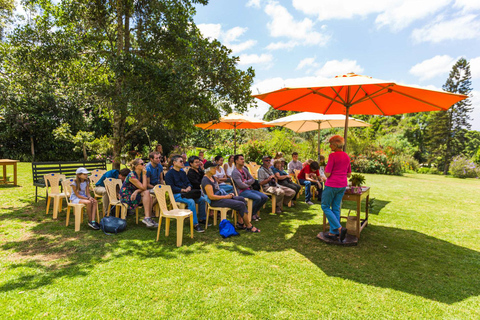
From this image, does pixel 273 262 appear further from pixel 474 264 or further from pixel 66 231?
pixel 66 231

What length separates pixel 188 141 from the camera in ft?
73.6

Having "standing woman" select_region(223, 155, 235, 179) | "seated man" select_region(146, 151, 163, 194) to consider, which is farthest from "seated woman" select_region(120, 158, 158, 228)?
"standing woman" select_region(223, 155, 235, 179)

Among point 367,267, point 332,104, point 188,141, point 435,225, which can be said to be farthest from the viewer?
point 188,141

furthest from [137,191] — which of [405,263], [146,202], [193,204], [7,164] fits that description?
[7,164]

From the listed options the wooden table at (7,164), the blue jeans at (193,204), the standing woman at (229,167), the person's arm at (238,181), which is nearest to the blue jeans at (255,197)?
the person's arm at (238,181)

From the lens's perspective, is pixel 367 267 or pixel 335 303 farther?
pixel 367 267

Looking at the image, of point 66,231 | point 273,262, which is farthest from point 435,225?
point 66,231

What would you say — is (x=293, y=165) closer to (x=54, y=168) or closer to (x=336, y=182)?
(x=336, y=182)

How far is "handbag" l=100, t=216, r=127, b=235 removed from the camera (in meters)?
4.82

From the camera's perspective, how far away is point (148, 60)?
21.9 feet

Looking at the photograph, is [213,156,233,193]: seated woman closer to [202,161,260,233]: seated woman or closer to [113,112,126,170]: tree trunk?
[202,161,260,233]: seated woman

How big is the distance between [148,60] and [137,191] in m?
3.44

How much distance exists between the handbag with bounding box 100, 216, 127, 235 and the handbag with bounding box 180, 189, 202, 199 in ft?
A: 4.03

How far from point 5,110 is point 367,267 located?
68.4 ft
